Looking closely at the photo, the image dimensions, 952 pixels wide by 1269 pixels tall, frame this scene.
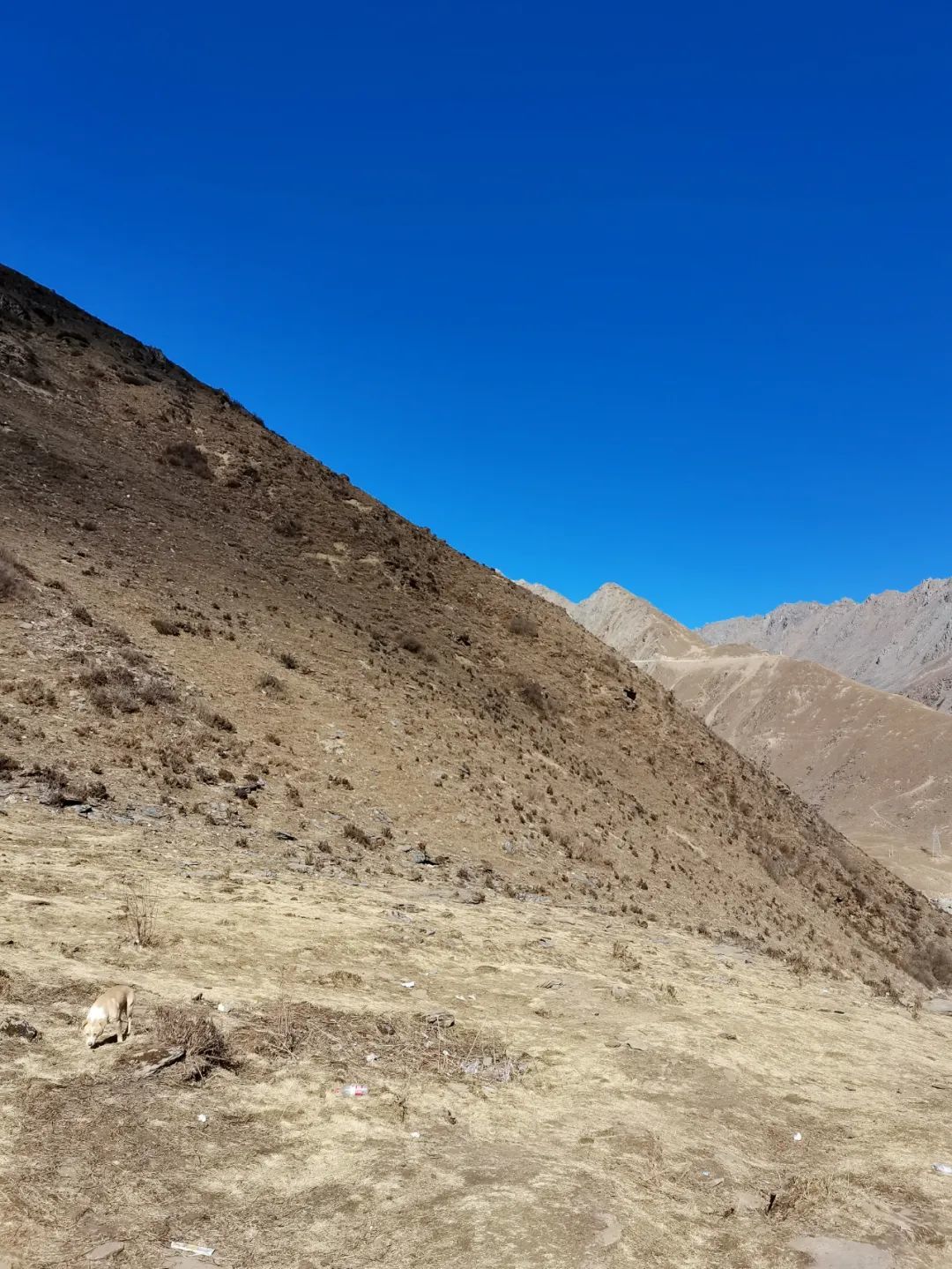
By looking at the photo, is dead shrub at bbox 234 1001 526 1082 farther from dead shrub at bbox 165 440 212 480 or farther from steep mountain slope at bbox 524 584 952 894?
steep mountain slope at bbox 524 584 952 894

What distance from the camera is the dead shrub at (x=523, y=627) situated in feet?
121

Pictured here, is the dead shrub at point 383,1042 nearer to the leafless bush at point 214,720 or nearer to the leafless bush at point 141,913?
the leafless bush at point 141,913

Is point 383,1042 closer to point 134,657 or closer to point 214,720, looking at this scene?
point 214,720

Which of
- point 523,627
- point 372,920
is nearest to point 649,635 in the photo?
point 523,627

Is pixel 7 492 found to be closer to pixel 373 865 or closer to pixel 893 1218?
pixel 373 865

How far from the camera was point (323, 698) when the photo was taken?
23.9 metres

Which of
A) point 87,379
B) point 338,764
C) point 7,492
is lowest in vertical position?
point 338,764

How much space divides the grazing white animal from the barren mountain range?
16 centimetres

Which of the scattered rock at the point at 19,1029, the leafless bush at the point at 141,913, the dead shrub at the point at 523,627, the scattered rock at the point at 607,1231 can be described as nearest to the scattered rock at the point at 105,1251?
the scattered rock at the point at 19,1029

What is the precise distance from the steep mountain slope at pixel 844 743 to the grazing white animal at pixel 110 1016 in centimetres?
6630

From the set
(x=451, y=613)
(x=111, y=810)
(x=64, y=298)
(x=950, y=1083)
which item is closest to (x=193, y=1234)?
(x=950, y=1083)

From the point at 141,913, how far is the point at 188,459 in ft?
93.6

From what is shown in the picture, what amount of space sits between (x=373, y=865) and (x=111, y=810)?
554 cm

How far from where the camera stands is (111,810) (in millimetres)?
15102
